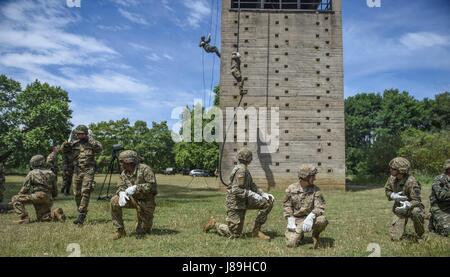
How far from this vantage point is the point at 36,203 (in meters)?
10.7

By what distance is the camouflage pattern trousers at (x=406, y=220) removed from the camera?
26.7 feet

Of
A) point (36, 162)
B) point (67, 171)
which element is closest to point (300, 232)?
point (36, 162)

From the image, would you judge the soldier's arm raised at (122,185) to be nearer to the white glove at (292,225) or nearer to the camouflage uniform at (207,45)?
the white glove at (292,225)

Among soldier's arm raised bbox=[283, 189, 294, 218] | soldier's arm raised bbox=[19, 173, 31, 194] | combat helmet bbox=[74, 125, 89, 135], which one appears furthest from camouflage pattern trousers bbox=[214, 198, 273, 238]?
soldier's arm raised bbox=[19, 173, 31, 194]

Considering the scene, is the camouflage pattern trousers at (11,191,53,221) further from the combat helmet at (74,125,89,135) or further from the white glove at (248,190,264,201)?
the white glove at (248,190,264,201)

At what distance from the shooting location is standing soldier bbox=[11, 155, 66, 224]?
10590mm

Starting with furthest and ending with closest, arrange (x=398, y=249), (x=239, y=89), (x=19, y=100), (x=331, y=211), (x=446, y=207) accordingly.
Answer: (x=19, y=100), (x=239, y=89), (x=331, y=211), (x=446, y=207), (x=398, y=249)

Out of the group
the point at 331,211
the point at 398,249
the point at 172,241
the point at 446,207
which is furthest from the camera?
the point at 331,211

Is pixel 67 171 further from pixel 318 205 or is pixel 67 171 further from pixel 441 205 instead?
pixel 441 205

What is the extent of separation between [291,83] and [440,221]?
1568 centimetres
